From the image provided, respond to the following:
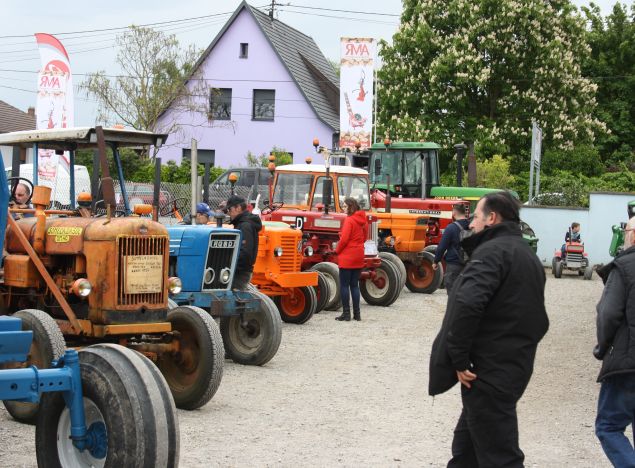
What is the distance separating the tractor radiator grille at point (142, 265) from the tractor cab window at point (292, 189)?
913 cm

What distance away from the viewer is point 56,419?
18.6ft

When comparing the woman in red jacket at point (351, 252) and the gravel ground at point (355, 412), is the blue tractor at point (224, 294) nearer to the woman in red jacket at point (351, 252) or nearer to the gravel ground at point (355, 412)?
the gravel ground at point (355, 412)

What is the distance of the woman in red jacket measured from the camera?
607 inches

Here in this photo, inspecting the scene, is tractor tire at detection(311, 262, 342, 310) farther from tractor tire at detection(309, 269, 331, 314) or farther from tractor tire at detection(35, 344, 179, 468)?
tractor tire at detection(35, 344, 179, 468)

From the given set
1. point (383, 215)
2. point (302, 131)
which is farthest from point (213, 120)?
point (383, 215)

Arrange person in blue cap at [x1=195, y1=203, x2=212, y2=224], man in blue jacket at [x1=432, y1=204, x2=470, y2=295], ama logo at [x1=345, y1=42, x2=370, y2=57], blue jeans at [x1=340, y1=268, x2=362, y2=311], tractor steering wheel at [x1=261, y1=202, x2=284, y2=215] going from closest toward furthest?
person in blue cap at [x1=195, y1=203, x2=212, y2=224] → man in blue jacket at [x1=432, y1=204, x2=470, y2=295] → blue jeans at [x1=340, y1=268, x2=362, y2=311] → tractor steering wheel at [x1=261, y1=202, x2=284, y2=215] → ama logo at [x1=345, y1=42, x2=370, y2=57]

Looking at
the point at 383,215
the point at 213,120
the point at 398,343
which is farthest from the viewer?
the point at 213,120

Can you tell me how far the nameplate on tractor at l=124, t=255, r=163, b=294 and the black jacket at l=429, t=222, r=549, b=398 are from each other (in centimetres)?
367

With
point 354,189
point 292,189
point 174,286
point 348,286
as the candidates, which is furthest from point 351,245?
point 174,286

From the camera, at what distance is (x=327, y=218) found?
682 inches

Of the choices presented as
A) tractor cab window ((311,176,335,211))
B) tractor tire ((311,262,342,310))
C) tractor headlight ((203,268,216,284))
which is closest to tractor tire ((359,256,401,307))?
tractor cab window ((311,176,335,211))

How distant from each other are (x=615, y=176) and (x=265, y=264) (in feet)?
89.5

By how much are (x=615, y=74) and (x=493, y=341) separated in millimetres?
43107

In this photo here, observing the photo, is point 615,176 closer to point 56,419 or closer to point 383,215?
point 383,215
